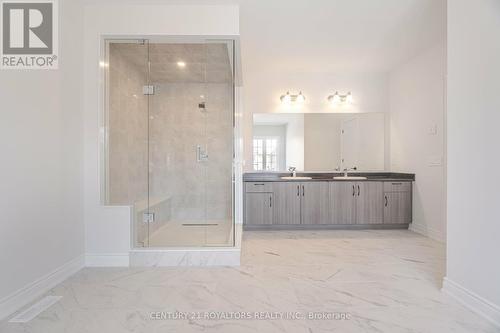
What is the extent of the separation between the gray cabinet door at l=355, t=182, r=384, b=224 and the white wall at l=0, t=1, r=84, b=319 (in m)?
3.63

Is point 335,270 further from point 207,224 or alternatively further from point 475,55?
point 475,55

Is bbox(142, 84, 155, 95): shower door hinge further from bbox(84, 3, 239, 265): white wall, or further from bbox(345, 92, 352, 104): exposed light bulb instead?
bbox(345, 92, 352, 104): exposed light bulb

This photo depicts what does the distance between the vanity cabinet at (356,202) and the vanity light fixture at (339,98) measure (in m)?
1.43

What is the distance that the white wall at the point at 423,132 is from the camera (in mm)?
3602

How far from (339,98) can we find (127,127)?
3348 millimetres

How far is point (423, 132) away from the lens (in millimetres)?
3912

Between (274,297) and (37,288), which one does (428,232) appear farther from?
(37,288)

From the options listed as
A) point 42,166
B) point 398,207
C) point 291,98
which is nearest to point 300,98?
point 291,98

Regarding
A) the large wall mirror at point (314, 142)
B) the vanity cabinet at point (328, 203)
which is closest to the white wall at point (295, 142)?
the large wall mirror at point (314, 142)

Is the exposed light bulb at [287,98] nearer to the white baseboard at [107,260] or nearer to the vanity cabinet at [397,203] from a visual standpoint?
the vanity cabinet at [397,203]

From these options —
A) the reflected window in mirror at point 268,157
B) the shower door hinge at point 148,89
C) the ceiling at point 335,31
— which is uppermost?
the ceiling at point 335,31

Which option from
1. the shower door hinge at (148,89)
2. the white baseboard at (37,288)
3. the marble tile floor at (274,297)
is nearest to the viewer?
the marble tile floor at (274,297)

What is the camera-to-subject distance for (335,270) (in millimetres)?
2615

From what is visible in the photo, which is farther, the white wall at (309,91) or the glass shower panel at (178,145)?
the white wall at (309,91)
